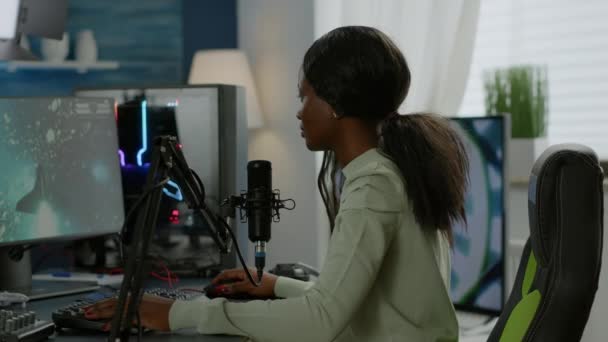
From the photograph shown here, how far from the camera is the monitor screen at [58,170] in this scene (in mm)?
1933

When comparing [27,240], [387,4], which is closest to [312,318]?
[27,240]

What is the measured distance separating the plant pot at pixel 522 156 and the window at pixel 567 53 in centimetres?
30

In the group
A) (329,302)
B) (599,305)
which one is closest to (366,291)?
(329,302)

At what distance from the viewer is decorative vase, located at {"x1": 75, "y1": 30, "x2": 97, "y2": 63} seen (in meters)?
3.60

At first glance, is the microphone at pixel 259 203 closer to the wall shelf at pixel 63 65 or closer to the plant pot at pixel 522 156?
the plant pot at pixel 522 156

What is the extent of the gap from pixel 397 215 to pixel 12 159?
3.05 feet

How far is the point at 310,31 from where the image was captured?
12.1ft

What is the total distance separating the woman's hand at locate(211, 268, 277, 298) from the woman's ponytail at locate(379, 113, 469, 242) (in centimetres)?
45

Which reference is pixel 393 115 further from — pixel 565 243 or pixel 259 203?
pixel 565 243

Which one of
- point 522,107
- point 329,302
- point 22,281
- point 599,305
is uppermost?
point 522,107

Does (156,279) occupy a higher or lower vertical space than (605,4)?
lower

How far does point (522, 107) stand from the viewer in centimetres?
316

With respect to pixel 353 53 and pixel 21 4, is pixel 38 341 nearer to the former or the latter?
pixel 353 53

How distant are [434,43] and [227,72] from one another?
860mm
